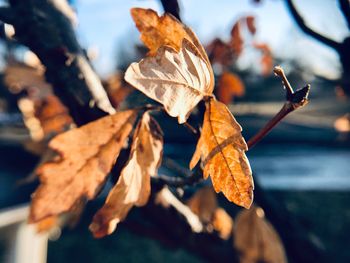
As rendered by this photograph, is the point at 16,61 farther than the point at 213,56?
No

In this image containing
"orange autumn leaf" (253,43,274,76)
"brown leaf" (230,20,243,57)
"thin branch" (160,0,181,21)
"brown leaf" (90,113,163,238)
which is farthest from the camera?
"orange autumn leaf" (253,43,274,76)

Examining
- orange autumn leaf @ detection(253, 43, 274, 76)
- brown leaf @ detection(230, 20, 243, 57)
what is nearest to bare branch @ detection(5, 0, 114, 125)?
brown leaf @ detection(230, 20, 243, 57)

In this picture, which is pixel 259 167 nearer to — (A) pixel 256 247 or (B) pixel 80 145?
(A) pixel 256 247

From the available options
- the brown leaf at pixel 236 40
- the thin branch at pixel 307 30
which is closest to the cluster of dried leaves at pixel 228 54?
the brown leaf at pixel 236 40

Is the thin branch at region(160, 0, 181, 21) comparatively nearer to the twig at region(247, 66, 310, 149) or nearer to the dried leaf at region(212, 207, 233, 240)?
the twig at region(247, 66, 310, 149)

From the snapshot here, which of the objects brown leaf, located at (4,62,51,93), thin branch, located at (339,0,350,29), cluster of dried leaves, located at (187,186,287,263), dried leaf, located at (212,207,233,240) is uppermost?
brown leaf, located at (4,62,51,93)

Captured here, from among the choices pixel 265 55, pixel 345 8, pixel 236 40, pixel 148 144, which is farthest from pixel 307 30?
pixel 265 55

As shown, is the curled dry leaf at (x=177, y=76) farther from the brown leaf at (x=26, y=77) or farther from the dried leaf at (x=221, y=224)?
the dried leaf at (x=221, y=224)

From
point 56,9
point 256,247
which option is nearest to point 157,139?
point 56,9
